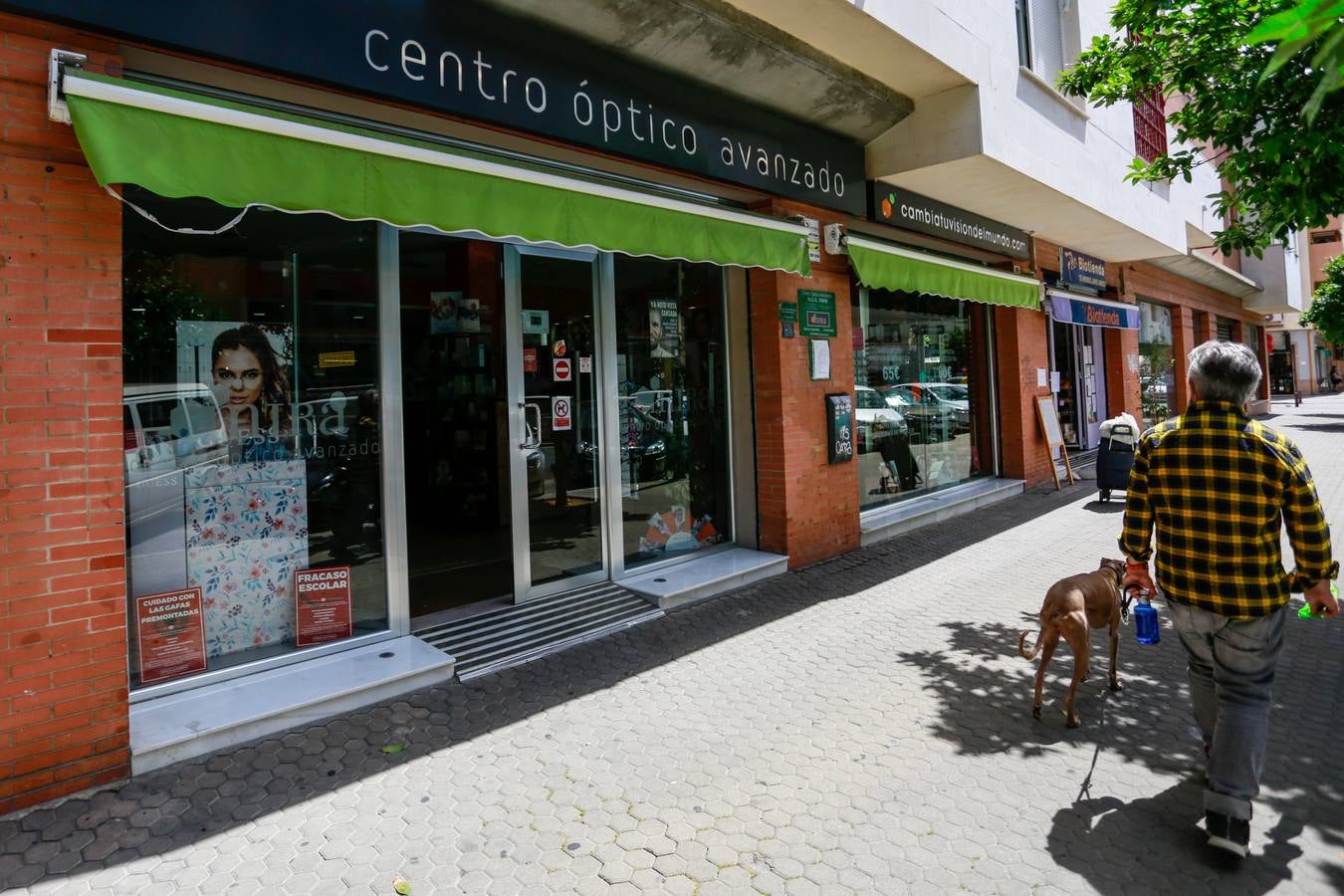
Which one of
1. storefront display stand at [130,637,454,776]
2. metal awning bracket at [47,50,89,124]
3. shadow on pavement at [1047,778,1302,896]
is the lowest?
shadow on pavement at [1047,778,1302,896]

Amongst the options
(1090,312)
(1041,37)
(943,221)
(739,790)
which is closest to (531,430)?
(739,790)

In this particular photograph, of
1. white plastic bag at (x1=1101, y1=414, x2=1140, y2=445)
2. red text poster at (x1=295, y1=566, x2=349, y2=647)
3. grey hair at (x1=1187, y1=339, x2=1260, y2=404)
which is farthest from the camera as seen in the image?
white plastic bag at (x1=1101, y1=414, x2=1140, y2=445)

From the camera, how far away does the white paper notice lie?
7680 millimetres

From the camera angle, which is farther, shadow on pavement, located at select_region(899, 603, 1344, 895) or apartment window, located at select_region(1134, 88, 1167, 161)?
apartment window, located at select_region(1134, 88, 1167, 161)

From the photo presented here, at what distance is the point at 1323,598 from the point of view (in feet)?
9.62

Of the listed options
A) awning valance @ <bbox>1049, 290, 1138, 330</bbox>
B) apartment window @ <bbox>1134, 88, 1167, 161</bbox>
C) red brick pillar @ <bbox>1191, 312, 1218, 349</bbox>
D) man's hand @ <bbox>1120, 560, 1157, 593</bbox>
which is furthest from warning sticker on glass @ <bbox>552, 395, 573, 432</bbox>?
red brick pillar @ <bbox>1191, 312, 1218, 349</bbox>

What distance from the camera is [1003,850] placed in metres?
3.00

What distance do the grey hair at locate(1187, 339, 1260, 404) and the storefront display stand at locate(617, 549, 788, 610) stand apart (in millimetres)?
4000

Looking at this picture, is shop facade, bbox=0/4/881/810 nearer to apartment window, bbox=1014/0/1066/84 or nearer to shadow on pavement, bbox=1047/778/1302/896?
shadow on pavement, bbox=1047/778/1302/896

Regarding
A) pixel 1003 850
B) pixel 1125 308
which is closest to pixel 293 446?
pixel 1003 850

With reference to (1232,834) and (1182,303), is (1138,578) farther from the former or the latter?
(1182,303)

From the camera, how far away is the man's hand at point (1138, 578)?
334 cm

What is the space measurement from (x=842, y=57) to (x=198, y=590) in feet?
21.5

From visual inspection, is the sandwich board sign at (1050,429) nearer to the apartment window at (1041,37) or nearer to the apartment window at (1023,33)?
the apartment window at (1041,37)
